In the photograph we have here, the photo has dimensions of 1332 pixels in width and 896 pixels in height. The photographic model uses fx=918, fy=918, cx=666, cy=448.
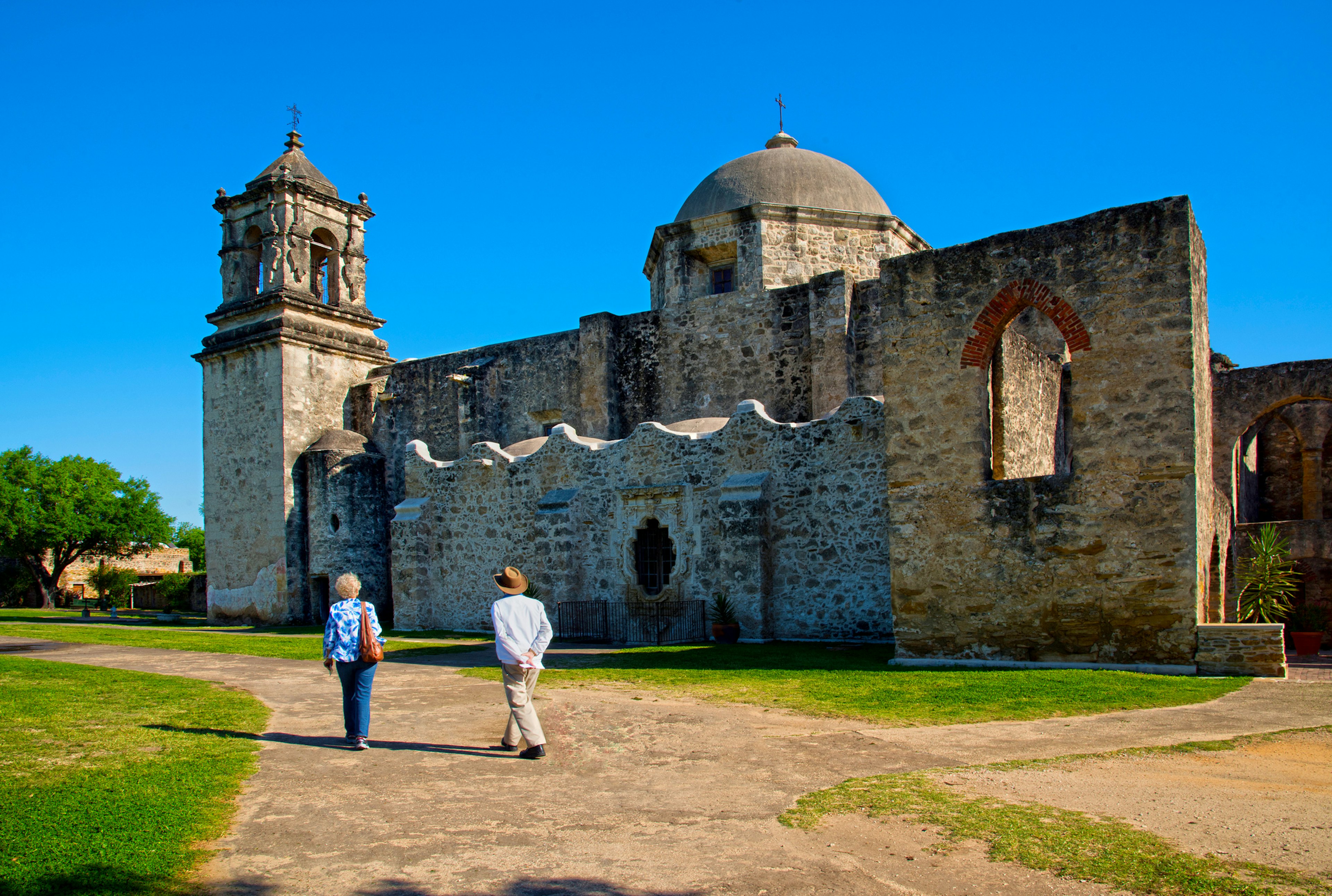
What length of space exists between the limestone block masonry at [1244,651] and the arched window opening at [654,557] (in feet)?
27.2

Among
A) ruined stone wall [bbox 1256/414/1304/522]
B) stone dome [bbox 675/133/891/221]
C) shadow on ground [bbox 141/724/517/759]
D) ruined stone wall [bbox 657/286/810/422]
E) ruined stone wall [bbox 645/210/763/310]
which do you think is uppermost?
stone dome [bbox 675/133/891/221]

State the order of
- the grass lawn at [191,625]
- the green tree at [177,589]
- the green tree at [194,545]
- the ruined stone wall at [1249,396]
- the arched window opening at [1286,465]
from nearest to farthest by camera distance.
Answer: the ruined stone wall at [1249,396] → the grass lawn at [191,625] → the arched window opening at [1286,465] → the green tree at [177,589] → the green tree at [194,545]

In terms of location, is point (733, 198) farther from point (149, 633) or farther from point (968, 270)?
point (149, 633)

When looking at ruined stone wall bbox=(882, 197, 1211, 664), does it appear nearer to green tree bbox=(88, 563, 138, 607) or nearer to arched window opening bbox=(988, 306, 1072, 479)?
arched window opening bbox=(988, 306, 1072, 479)

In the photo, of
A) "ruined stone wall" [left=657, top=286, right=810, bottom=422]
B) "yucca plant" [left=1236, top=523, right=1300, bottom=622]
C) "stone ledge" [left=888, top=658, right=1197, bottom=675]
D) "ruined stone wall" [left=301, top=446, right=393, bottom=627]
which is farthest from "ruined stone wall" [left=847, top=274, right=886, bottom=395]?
"ruined stone wall" [left=301, top=446, right=393, bottom=627]

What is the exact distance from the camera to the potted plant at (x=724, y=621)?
14.0m

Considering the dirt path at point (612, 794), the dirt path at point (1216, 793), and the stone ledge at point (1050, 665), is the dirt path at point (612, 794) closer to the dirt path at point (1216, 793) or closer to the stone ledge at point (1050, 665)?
the dirt path at point (1216, 793)

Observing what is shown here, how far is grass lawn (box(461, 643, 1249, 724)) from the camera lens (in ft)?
25.9

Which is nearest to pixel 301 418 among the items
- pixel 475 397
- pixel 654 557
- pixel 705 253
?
pixel 475 397

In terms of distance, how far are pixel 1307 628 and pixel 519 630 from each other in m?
12.4

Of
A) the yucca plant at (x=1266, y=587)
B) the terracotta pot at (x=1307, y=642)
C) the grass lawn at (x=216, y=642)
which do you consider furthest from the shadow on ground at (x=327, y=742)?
the terracotta pot at (x=1307, y=642)

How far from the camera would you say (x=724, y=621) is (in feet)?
47.0

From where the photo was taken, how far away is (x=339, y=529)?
71.3 feet

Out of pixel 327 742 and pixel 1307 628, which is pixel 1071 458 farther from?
pixel 327 742
